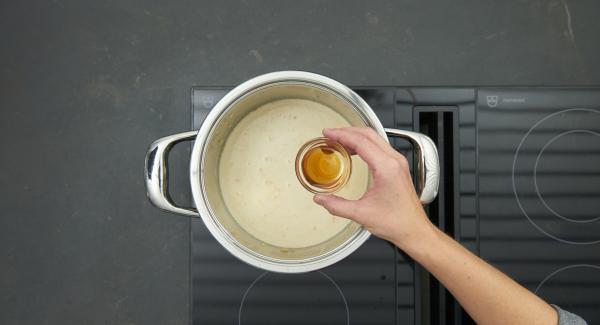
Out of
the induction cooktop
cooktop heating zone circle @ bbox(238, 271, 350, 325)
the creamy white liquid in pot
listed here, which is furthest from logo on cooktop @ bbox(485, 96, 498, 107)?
cooktop heating zone circle @ bbox(238, 271, 350, 325)

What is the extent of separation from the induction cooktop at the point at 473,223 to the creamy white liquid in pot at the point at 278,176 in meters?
0.10

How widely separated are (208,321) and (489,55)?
625mm

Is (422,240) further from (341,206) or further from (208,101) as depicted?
(208,101)

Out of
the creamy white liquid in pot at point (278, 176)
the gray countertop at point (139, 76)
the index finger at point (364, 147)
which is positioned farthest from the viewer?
the gray countertop at point (139, 76)

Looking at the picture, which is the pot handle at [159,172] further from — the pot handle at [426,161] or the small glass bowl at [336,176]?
the pot handle at [426,161]

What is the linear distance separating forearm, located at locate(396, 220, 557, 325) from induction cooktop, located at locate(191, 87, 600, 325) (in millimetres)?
154

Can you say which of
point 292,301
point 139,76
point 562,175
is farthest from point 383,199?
point 139,76

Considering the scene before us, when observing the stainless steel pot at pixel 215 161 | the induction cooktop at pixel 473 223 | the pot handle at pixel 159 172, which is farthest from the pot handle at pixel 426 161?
the pot handle at pixel 159 172

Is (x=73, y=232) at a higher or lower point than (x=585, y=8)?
lower

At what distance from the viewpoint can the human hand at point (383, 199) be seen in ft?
1.36

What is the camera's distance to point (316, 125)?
527 mm

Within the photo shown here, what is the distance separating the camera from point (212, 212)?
17.7 inches

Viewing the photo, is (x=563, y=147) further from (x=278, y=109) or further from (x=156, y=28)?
(x=156, y=28)

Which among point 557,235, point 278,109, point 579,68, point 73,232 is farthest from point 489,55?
point 73,232
